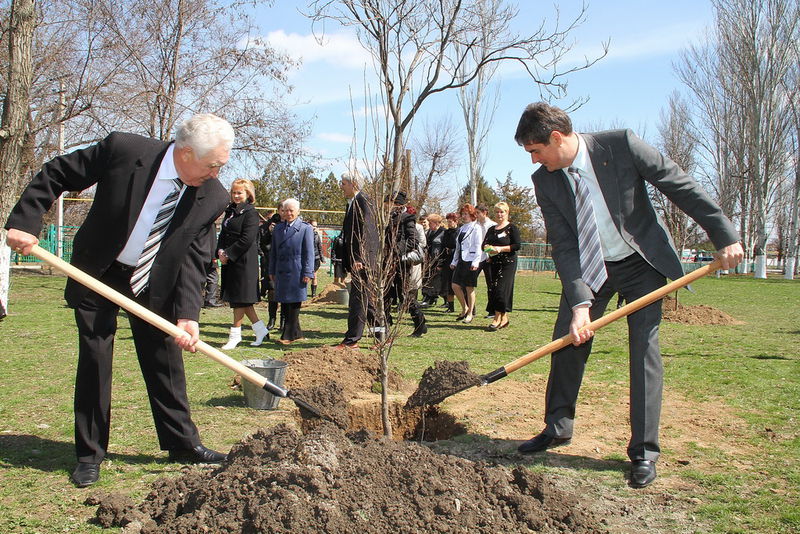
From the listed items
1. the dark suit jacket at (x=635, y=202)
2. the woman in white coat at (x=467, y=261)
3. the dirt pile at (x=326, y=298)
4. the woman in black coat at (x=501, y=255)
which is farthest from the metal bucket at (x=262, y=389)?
the dirt pile at (x=326, y=298)

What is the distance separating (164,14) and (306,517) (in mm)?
18211

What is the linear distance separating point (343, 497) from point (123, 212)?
2001 millimetres

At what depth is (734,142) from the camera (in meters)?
41.6

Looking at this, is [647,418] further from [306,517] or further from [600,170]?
[306,517]

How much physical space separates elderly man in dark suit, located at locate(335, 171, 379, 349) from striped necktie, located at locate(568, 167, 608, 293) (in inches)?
59.3

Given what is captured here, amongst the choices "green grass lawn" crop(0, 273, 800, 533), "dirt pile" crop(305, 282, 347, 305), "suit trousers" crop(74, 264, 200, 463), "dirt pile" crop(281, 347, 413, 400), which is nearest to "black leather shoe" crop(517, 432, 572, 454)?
"green grass lawn" crop(0, 273, 800, 533)

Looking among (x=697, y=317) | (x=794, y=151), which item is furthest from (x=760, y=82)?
(x=697, y=317)

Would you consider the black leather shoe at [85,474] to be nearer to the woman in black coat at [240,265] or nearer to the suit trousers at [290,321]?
the woman in black coat at [240,265]

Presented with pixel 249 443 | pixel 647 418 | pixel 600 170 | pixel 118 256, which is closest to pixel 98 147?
pixel 118 256

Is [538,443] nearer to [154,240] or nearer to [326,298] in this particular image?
[154,240]

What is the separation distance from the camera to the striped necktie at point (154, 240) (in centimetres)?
380

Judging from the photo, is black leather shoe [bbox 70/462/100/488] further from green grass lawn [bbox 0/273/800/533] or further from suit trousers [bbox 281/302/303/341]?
suit trousers [bbox 281/302/303/341]

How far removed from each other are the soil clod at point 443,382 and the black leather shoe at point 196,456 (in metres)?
1.38

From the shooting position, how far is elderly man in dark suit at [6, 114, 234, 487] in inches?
142
